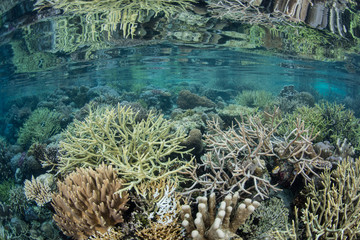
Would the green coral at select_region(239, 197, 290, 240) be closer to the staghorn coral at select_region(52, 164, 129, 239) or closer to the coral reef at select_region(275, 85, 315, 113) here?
the staghorn coral at select_region(52, 164, 129, 239)

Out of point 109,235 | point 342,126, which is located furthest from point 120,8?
point 342,126

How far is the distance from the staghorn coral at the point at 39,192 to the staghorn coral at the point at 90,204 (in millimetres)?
1418

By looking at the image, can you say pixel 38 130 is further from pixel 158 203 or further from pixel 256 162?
pixel 256 162

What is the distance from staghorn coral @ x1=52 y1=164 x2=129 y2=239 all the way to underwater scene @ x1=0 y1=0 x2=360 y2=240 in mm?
19

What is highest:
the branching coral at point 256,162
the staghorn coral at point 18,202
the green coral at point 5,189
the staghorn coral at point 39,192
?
the branching coral at point 256,162

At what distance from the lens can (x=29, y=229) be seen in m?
5.00

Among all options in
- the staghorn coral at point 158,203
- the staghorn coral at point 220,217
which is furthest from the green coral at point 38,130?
the staghorn coral at point 220,217

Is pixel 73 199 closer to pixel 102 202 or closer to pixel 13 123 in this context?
pixel 102 202

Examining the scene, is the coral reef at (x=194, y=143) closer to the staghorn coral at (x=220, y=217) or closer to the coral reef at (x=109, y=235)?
the staghorn coral at (x=220, y=217)

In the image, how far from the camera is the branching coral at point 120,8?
321 inches

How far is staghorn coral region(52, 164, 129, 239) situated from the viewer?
111 inches

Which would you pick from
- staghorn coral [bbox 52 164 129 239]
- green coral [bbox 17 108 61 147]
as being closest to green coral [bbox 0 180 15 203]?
green coral [bbox 17 108 61 147]

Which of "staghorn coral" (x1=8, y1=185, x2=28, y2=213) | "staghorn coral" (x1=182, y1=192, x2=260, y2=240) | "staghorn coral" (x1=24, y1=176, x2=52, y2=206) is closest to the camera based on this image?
"staghorn coral" (x1=182, y1=192, x2=260, y2=240)

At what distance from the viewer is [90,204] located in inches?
111
